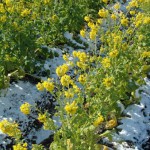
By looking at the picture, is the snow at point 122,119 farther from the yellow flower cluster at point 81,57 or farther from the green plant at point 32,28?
the yellow flower cluster at point 81,57

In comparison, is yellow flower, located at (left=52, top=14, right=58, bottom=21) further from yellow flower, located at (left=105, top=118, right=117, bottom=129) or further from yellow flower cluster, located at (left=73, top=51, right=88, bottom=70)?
yellow flower, located at (left=105, top=118, right=117, bottom=129)

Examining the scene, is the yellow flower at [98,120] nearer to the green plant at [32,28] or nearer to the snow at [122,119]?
the snow at [122,119]

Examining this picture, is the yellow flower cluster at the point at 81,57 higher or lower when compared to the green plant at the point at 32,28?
lower

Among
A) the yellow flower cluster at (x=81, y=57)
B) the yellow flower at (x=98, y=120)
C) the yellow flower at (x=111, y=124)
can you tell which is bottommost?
the yellow flower at (x=98, y=120)

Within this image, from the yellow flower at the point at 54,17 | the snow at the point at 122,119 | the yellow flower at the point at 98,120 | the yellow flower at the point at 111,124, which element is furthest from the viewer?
the yellow flower at the point at 54,17

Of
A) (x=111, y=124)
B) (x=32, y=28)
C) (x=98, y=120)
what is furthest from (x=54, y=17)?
(x=98, y=120)

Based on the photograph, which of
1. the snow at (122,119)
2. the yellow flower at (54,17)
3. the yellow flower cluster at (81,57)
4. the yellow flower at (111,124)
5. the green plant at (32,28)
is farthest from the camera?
the yellow flower at (54,17)

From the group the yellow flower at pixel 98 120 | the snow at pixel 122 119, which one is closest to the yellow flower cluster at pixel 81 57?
the yellow flower at pixel 98 120

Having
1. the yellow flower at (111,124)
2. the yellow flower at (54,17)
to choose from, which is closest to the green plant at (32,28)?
the yellow flower at (54,17)

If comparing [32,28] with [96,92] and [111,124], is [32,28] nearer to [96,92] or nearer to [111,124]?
[96,92]

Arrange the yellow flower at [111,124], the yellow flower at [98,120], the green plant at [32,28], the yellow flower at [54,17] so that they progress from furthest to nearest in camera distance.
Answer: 1. the yellow flower at [54,17]
2. the green plant at [32,28]
3. the yellow flower at [111,124]
4. the yellow flower at [98,120]

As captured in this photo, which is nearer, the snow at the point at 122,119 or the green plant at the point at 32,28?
the snow at the point at 122,119

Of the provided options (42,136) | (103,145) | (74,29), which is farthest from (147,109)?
(74,29)

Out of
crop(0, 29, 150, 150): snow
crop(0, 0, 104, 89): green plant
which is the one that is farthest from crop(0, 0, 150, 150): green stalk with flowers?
crop(0, 0, 104, 89): green plant
